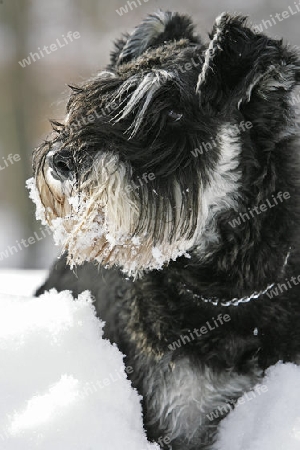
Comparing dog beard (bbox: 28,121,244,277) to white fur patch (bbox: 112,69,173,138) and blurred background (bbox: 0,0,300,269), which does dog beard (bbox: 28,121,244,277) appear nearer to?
white fur patch (bbox: 112,69,173,138)

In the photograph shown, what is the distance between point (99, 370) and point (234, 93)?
5.18 ft

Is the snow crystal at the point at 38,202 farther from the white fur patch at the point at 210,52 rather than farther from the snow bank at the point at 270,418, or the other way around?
the snow bank at the point at 270,418

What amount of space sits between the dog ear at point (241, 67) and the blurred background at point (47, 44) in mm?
9327

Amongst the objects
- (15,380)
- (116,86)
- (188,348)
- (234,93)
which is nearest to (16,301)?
(15,380)

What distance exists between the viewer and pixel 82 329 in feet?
10.7

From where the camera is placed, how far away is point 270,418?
3.06m

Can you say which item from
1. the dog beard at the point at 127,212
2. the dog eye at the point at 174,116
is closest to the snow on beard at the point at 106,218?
the dog beard at the point at 127,212

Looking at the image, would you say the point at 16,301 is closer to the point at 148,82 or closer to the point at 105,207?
the point at 105,207

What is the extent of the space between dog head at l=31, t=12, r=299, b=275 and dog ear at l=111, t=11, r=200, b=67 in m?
0.54

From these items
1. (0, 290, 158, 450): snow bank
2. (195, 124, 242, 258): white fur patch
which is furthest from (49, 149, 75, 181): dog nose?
(0, 290, 158, 450): snow bank

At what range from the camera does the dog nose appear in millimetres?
2707

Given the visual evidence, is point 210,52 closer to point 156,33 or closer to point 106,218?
point 106,218

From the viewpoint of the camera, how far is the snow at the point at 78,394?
8.64ft

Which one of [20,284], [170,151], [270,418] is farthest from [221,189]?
[20,284]
